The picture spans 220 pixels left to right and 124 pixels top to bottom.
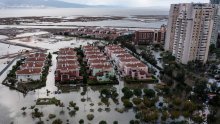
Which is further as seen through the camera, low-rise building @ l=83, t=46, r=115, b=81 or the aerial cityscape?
low-rise building @ l=83, t=46, r=115, b=81

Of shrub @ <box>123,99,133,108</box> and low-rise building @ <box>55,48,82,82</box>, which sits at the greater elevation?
low-rise building @ <box>55,48,82,82</box>

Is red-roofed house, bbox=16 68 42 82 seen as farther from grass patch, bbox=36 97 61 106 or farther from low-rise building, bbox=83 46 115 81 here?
low-rise building, bbox=83 46 115 81

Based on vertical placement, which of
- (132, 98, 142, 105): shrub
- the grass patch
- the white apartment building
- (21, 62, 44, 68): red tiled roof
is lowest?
the grass patch

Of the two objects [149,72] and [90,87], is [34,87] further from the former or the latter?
[149,72]

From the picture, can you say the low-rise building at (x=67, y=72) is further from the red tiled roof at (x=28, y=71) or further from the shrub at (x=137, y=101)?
the shrub at (x=137, y=101)

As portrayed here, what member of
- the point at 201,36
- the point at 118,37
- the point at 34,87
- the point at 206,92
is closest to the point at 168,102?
the point at 206,92

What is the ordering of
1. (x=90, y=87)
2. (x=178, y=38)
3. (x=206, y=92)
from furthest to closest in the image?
(x=178, y=38), (x=90, y=87), (x=206, y=92)

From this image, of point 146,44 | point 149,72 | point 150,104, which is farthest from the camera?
point 146,44

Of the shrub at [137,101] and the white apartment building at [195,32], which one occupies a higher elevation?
the white apartment building at [195,32]

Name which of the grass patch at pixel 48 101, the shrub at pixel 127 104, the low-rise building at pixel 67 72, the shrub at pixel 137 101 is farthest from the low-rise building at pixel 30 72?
the shrub at pixel 137 101

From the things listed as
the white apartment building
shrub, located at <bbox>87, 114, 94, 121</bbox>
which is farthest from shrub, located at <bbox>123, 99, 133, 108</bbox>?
the white apartment building

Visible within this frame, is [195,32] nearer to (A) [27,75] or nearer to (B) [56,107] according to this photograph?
(B) [56,107]
